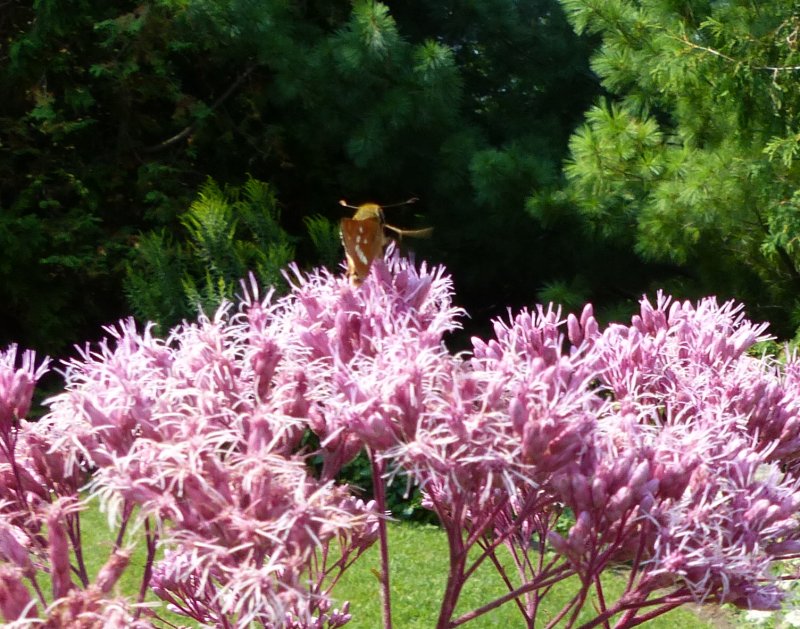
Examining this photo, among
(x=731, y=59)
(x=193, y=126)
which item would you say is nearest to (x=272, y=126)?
(x=193, y=126)

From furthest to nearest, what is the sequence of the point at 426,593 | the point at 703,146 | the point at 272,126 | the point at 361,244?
the point at 272,126
the point at 703,146
the point at 426,593
the point at 361,244

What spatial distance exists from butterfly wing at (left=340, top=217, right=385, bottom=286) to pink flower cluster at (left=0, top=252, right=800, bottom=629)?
0.05 m

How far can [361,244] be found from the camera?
59.7 inches

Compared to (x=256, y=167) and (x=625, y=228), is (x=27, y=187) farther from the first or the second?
(x=625, y=228)

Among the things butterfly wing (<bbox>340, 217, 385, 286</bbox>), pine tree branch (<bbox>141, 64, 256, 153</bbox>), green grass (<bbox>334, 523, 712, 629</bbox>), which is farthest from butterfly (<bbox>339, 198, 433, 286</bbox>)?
pine tree branch (<bbox>141, 64, 256, 153</bbox>)

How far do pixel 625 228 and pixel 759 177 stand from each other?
109cm

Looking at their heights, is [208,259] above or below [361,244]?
above

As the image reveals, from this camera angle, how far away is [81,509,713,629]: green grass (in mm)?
4805

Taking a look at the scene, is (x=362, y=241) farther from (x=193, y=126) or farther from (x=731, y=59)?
(x=193, y=126)

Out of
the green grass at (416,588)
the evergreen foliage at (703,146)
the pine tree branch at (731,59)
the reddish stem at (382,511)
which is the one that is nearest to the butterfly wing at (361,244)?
the reddish stem at (382,511)

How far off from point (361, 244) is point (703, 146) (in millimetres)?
4775

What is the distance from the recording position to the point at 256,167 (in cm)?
827

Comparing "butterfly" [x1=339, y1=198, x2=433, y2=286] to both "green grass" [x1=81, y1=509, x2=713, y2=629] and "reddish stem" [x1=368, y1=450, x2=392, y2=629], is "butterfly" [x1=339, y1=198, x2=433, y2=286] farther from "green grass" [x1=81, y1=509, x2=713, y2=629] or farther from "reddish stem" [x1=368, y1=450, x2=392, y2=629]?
"green grass" [x1=81, y1=509, x2=713, y2=629]

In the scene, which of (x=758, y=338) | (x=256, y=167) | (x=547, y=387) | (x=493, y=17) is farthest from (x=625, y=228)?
(x=547, y=387)
